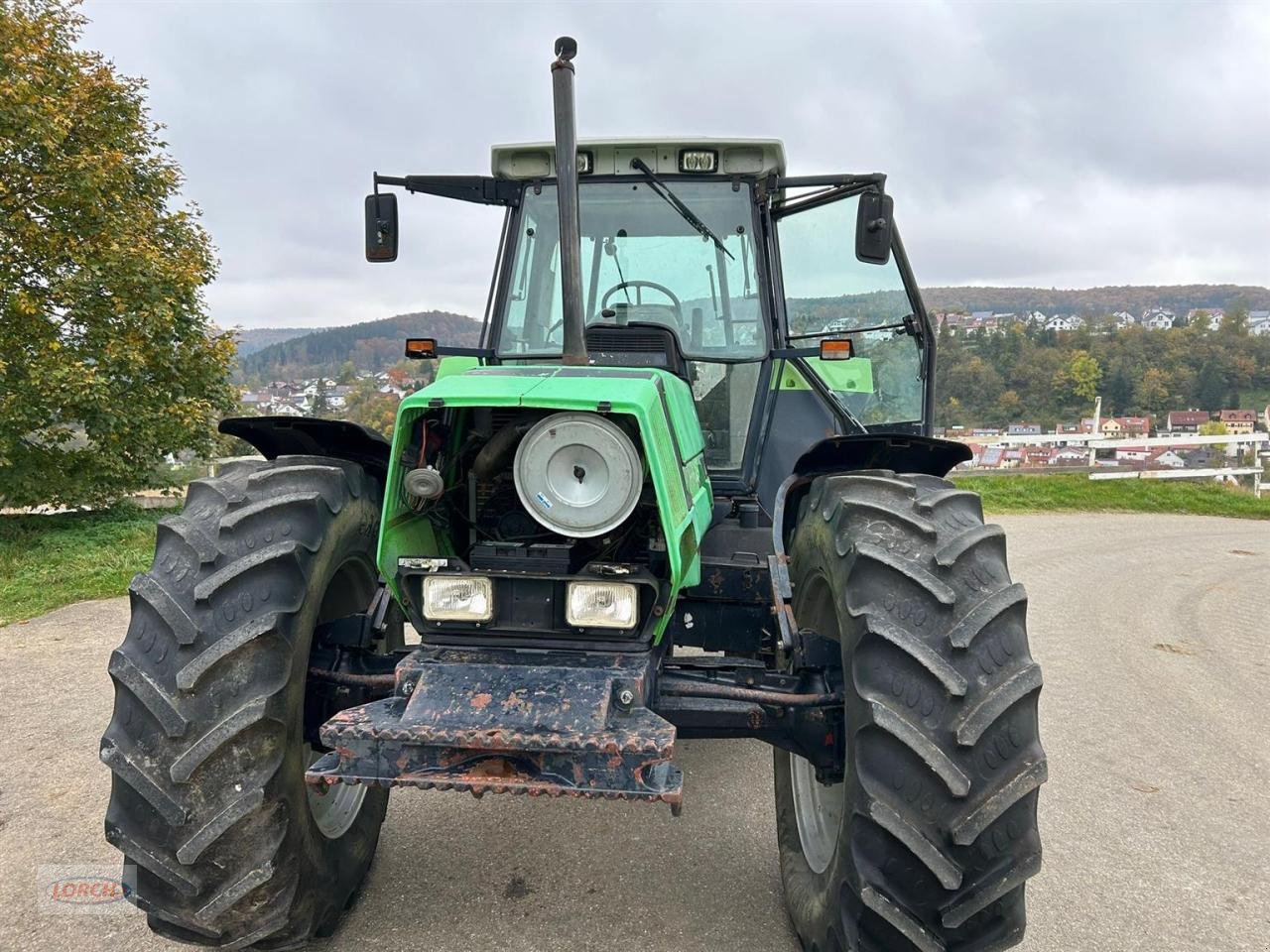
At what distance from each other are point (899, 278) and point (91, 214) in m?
10.1

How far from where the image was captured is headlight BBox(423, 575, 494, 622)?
2682 mm

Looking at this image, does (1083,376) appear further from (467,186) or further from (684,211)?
(467,186)

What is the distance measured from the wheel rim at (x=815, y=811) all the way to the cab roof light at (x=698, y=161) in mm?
2747

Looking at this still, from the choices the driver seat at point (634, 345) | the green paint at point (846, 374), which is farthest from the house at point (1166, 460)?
the driver seat at point (634, 345)

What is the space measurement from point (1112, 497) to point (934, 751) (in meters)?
14.9

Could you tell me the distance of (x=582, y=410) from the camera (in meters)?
2.50

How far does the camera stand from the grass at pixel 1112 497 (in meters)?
14.9

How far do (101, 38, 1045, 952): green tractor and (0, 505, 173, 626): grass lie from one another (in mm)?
6006

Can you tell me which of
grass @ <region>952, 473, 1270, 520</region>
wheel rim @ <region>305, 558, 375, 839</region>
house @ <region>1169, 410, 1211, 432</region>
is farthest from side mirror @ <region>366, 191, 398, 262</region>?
house @ <region>1169, 410, 1211, 432</region>

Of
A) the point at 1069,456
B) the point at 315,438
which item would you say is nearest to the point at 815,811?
the point at 315,438

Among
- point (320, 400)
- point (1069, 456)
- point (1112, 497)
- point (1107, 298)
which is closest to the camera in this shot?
point (1112, 497)

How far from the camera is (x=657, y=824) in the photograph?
3.77m

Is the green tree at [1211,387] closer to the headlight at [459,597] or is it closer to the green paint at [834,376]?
the green paint at [834,376]

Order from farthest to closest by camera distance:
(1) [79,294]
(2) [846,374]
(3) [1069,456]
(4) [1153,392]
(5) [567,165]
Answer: (4) [1153,392], (3) [1069,456], (1) [79,294], (2) [846,374], (5) [567,165]
